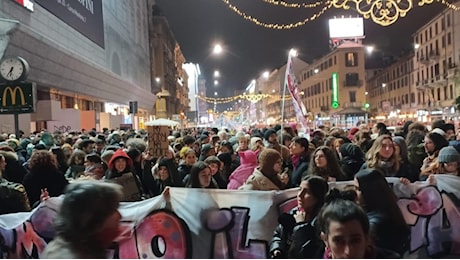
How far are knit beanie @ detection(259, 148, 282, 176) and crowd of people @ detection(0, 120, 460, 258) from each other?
0.04 feet

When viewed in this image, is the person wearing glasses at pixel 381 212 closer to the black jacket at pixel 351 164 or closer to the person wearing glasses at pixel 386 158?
the person wearing glasses at pixel 386 158

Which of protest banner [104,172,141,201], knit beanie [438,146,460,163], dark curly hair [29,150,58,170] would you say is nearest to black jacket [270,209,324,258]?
knit beanie [438,146,460,163]

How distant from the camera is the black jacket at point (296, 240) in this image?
392 cm

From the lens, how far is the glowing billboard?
6247cm

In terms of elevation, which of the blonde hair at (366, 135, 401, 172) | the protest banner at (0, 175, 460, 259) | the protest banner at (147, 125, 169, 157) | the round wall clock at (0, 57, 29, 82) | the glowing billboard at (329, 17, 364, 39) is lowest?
the protest banner at (0, 175, 460, 259)

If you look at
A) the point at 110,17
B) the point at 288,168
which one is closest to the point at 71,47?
the point at 110,17

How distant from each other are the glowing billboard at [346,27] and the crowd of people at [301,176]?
52.7 metres

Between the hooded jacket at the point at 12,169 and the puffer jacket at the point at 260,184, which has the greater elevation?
the hooded jacket at the point at 12,169

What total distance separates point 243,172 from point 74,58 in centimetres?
2311

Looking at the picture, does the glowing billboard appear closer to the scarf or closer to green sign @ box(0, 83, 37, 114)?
green sign @ box(0, 83, 37, 114)

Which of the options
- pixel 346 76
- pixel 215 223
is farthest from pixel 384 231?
pixel 346 76

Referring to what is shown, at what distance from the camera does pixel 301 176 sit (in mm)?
7332

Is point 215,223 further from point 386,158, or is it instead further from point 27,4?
point 27,4

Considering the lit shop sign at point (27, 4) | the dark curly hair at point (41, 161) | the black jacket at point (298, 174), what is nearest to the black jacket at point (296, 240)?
the black jacket at point (298, 174)
